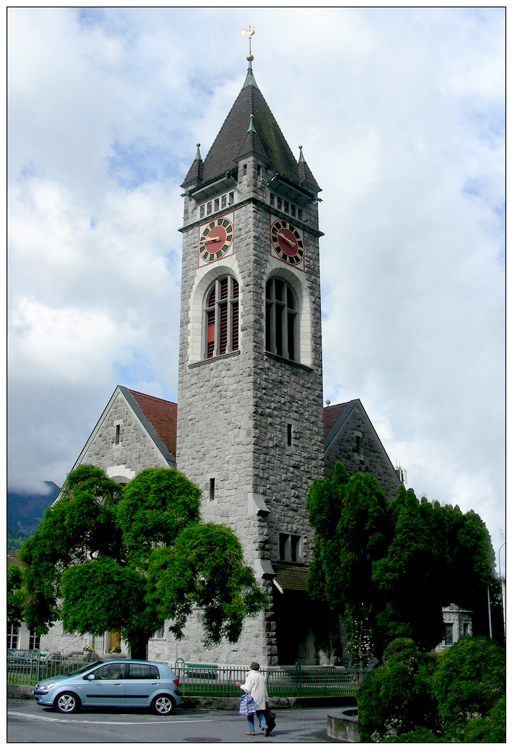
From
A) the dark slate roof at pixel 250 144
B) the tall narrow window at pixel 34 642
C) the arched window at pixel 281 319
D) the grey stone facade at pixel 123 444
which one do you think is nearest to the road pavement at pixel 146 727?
the grey stone facade at pixel 123 444

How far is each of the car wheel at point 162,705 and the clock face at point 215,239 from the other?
1684 cm

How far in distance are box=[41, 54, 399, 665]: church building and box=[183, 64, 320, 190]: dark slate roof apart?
79 mm

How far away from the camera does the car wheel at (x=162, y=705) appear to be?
16812mm

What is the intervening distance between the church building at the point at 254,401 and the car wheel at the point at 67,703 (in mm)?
7987

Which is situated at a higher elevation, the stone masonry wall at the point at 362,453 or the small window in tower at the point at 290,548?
the stone masonry wall at the point at 362,453

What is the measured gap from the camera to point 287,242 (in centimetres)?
2955

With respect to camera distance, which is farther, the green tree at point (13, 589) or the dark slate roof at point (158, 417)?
the dark slate roof at point (158, 417)

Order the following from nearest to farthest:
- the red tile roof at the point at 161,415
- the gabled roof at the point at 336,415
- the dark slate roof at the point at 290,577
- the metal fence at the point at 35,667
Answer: the metal fence at the point at 35,667 < the dark slate roof at the point at 290,577 < the red tile roof at the point at 161,415 < the gabled roof at the point at 336,415

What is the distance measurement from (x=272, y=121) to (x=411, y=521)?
20.2m

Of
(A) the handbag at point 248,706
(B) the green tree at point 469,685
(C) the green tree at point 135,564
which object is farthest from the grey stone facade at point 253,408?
(B) the green tree at point 469,685

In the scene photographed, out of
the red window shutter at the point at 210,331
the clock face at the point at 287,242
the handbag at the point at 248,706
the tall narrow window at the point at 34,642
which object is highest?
the clock face at the point at 287,242

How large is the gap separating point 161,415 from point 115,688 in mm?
16292

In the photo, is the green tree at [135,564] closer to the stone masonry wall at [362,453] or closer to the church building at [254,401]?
the church building at [254,401]

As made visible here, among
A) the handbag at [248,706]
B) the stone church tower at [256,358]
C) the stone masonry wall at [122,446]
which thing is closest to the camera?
the handbag at [248,706]
